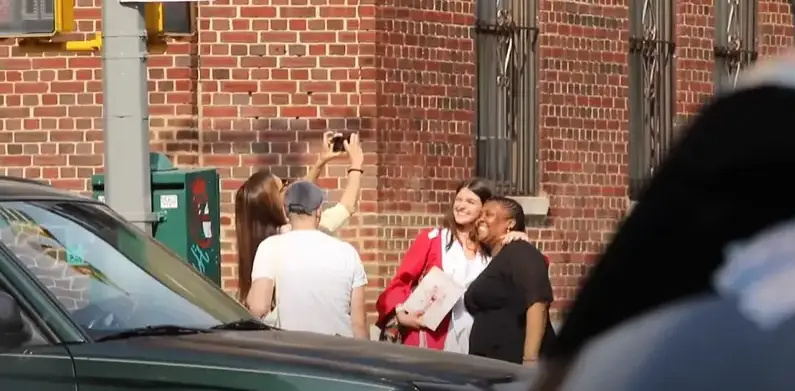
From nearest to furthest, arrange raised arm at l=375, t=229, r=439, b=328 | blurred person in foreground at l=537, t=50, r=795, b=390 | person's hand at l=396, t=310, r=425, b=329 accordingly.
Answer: blurred person in foreground at l=537, t=50, r=795, b=390
person's hand at l=396, t=310, r=425, b=329
raised arm at l=375, t=229, r=439, b=328

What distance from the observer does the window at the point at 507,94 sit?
12.7 m

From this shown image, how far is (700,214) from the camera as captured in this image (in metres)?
1.27

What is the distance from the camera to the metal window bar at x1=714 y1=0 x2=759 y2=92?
609 inches

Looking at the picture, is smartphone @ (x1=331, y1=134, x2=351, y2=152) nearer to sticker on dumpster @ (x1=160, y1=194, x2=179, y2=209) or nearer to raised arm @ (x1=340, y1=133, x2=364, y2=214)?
raised arm @ (x1=340, y1=133, x2=364, y2=214)

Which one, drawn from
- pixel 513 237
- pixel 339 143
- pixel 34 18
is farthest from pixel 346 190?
pixel 34 18

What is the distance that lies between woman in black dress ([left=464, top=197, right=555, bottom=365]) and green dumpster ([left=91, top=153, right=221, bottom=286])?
1.26 m

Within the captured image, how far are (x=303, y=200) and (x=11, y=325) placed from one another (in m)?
2.63

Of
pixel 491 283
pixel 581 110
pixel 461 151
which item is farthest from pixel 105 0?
pixel 581 110

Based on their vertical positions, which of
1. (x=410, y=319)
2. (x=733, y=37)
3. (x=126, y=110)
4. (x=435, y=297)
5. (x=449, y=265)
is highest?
(x=733, y=37)

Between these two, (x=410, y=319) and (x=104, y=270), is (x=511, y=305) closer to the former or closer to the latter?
(x=410, y=319)

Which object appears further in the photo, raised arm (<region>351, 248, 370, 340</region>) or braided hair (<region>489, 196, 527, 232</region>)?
braided hair (<region>489, 196, 527, 232</region>)

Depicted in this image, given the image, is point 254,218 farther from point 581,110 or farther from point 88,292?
point 581,110

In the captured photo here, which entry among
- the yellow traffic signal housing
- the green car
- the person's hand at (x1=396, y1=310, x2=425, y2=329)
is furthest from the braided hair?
the yellow traffic signal housing

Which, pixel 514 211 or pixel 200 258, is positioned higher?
pixel 514 211
